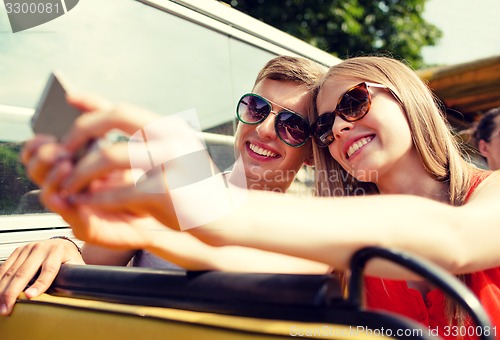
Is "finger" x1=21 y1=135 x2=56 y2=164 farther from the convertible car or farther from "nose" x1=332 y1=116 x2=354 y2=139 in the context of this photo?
"nose" x1=332 y1=116 x2=354 y2=139

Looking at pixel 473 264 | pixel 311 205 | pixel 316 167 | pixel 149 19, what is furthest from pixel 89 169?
pixel 149 19

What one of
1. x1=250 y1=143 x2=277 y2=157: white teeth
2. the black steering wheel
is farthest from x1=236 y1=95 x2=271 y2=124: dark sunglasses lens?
the black steering wheel

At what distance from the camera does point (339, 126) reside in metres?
1.56

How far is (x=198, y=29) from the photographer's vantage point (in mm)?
2605

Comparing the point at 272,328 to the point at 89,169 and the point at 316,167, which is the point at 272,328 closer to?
the point at 89,169

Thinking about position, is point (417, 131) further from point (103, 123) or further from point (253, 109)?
point (103, 123)

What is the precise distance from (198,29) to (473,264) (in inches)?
79.4

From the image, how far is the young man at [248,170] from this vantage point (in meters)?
0.84

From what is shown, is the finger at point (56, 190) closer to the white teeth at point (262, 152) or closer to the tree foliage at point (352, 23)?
the white teeth at point (262, 152)

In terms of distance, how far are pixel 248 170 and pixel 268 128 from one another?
0.18 meters

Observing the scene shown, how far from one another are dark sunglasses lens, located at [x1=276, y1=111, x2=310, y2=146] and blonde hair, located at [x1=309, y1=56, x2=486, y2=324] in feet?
0.42

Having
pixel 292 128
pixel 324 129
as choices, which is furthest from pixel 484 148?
pixel 324 129

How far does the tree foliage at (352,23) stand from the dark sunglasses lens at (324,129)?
661 cm

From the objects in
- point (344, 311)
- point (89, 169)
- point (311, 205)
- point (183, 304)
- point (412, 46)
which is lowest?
point (412, 46)
